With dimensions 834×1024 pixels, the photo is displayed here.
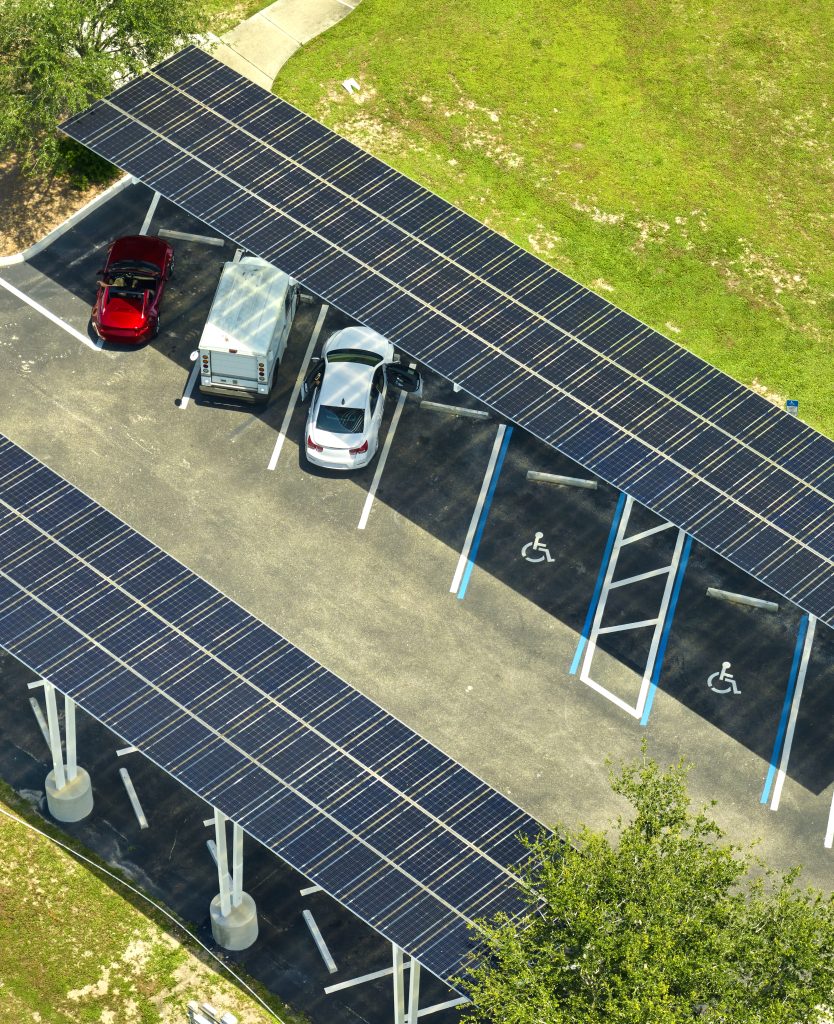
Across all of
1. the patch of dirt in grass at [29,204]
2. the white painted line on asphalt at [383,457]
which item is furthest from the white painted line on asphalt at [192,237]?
the white painted line on asphalt at [383,457]

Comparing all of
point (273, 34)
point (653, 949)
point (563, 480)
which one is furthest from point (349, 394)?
point (653, 949)

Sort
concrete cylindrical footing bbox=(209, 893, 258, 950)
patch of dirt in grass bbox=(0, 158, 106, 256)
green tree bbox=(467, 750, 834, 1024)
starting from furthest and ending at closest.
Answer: patch of dirt in grass bbox=(0, 158, 106, 256), concrete cylindrical footing bbox=(209, 893, 258, 950), green tree bbox=(467, 750, 834, 1024)

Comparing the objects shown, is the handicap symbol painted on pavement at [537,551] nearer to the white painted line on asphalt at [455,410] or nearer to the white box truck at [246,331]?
the white painted line on asphalt at [455,410]

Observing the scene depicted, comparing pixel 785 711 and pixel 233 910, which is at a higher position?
pixel 785 711

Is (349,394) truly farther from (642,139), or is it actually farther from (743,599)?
(642,139)

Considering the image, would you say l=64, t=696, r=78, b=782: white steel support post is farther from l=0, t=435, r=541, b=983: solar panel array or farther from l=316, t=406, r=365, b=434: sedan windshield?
l=316, t=406, r=365, b=434: sedan windshield

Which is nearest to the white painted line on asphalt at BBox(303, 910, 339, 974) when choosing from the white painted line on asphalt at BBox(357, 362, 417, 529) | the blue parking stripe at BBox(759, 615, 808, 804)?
the white painted line on asphalt at BBox(357, 362, 417, 529)
